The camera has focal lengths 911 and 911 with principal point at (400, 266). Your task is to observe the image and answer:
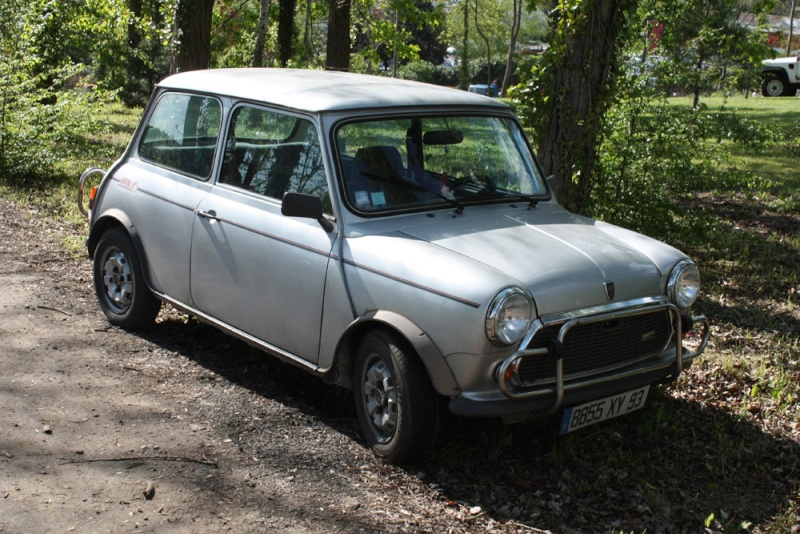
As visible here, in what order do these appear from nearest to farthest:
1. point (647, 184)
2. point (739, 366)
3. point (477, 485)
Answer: point (477, 485) → point (739, 366) → point (647, 184)

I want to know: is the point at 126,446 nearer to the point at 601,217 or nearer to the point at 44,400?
the point at 44,400

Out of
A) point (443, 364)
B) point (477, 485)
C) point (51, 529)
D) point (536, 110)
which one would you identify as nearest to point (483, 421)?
point (477, 485)

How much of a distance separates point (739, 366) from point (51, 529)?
4.69 m

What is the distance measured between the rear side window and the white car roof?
113mm

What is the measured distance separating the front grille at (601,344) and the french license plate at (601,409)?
0.17 meters

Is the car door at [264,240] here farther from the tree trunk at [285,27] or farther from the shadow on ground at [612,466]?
the tree trunk at [285,27]

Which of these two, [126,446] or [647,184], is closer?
[126,446]

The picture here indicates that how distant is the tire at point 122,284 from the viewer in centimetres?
641

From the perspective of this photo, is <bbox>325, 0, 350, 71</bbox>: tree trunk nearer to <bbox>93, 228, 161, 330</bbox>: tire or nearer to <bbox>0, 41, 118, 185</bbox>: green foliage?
<bbox>0, 41, 118, 185</bbox>: green foliage

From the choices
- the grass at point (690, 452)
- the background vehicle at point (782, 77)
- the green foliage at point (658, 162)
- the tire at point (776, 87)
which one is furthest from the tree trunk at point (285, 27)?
the tire at point (776, 87)

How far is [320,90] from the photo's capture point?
5.45m

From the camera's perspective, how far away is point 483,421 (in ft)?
17.2

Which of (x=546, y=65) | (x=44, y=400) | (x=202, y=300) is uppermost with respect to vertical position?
(x=546, y=65)

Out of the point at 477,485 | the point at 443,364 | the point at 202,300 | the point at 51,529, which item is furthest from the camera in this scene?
the point at 202,300
